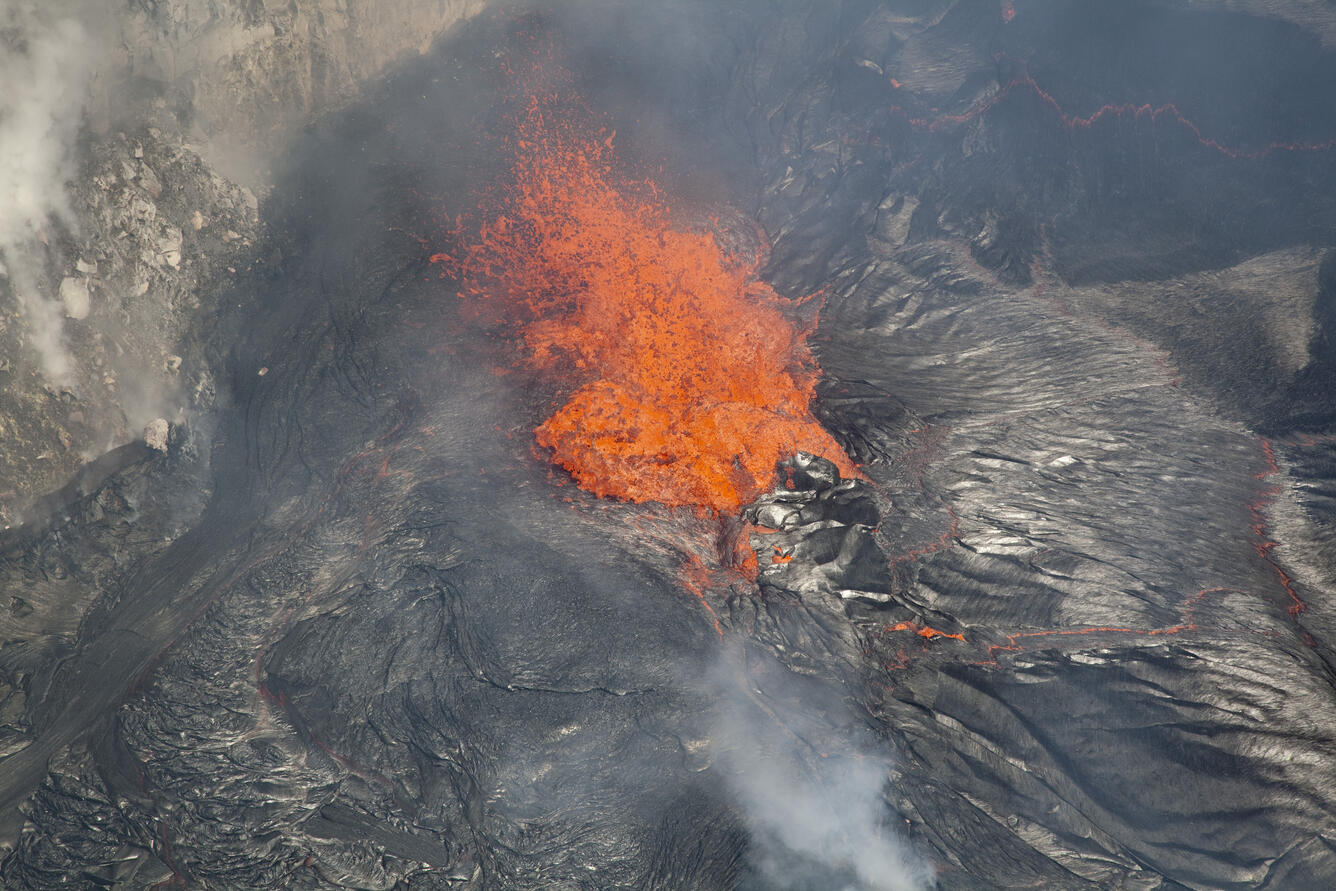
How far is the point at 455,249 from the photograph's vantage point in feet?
39.6

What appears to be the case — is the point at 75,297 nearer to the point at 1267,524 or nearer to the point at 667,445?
the point at 667,445

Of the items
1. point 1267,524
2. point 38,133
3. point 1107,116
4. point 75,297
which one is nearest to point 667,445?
point 1267,524

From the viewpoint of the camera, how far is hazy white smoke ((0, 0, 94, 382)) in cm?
970

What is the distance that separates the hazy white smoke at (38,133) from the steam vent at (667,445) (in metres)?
0.05

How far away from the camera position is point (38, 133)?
996 cm

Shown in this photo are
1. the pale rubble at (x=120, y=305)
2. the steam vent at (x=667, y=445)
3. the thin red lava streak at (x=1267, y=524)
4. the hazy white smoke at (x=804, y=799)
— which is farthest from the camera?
the pale rubble at (x=120, y=305)

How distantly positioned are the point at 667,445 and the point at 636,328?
2545mm

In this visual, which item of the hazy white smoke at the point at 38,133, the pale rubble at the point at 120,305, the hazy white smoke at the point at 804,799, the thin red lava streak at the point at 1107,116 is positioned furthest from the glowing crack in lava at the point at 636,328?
the hazy white smoke at the point at 38,133

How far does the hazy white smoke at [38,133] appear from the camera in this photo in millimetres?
9695

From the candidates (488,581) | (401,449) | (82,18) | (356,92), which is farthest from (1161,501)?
(82,18)

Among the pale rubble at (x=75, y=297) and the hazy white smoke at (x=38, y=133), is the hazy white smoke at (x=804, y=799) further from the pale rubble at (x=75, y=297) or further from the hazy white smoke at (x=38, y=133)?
the hazy white smoke at (x=38, y=133)

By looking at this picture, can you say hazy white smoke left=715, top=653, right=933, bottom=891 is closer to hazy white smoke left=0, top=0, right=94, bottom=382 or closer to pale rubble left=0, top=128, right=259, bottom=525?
pale rubble left=0, top=128, right=259, bottom=525

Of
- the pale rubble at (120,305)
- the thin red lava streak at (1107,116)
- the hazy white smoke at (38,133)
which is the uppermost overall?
the thin red lava streak at (1107,116)

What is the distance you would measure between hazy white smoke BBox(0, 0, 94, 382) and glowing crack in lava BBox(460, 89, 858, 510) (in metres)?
5.66
